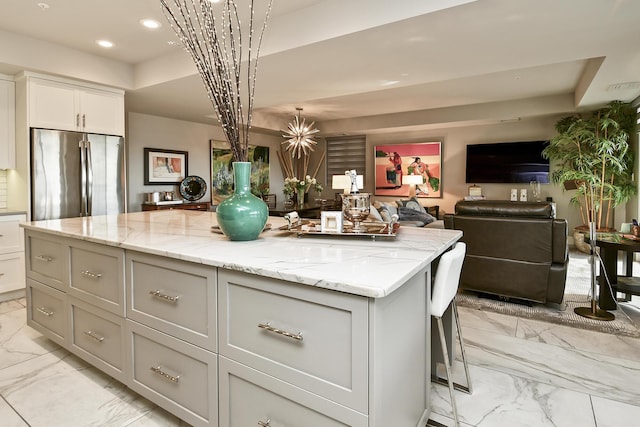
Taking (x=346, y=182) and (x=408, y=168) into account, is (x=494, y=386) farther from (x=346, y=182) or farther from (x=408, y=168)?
(x=408, y=168)

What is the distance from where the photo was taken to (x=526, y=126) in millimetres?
6812

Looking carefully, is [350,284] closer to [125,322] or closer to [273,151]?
[125,322]

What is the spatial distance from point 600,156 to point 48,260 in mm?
6586

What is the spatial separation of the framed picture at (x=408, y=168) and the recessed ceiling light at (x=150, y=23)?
5316 mm

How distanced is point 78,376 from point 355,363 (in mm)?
1940

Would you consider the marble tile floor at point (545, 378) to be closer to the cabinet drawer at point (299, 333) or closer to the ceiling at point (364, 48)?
the cabinet drawer at point (299, 333)

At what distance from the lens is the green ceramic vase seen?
1.72 m

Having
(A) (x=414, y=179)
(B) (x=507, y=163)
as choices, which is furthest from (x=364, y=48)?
(B) (x=507, y=163)

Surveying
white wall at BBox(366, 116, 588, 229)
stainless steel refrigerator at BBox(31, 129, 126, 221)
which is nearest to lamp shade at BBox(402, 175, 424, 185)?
white wall at BBox(366, 116, 588, 229)

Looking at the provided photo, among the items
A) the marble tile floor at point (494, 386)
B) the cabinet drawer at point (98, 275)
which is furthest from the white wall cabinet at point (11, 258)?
the cabinet drawer at point (98, 275)

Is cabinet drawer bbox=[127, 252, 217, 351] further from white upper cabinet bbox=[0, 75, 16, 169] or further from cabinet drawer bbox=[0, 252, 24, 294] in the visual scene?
white upper cabinet bbox=[0, 75, 16, 169]

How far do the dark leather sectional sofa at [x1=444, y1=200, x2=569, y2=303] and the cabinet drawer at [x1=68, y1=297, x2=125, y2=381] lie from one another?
2985 millimetres

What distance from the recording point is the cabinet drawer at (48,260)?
218 cm

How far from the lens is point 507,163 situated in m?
6.91
